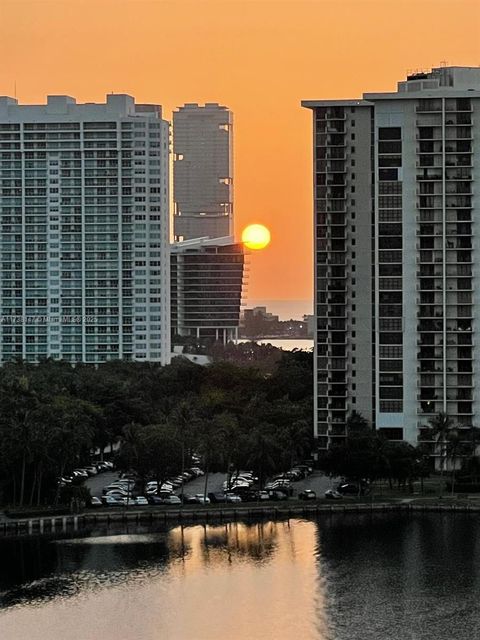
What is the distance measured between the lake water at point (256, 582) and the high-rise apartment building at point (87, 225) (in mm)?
86028

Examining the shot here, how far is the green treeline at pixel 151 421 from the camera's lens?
277 feet

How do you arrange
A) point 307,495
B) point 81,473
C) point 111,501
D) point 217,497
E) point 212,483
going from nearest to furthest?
point 111,501 → point 217,497 → point 307,495 → point 212,483 → point 81,473

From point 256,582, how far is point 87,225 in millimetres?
102964

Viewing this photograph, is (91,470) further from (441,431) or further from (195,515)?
(441,431)

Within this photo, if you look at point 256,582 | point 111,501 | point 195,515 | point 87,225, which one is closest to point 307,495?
point 195,515

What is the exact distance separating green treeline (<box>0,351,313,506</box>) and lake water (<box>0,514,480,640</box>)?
7.83 m

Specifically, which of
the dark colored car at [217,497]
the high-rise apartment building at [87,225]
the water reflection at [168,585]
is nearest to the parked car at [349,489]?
the dark colored car at [217,497]

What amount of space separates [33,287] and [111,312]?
8.92 meters

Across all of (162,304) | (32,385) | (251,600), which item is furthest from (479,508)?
(162,304)

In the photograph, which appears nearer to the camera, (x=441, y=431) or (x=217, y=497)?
(x=217, y=497)

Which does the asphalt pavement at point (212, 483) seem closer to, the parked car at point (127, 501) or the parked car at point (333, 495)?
the parked car at point (333, 495)

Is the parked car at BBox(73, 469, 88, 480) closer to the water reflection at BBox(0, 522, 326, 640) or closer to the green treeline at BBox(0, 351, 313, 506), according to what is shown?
the green treeline at BBox(0, 351, 313, 506)

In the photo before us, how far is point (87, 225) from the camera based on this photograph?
167 metres

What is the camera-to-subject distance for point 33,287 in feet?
555
